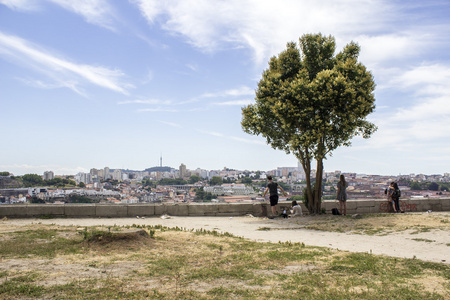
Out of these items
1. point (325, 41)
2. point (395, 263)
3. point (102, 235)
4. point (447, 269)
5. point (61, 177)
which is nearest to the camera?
point (447, 269)

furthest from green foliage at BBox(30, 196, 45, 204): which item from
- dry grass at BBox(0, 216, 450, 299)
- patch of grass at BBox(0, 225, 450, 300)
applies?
patch of grass at BBox(0, 225, 450, 300)

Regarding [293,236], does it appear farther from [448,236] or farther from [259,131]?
[259,131]

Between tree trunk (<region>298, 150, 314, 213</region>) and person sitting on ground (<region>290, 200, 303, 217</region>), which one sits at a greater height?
tree trunk (<region>298, 150, 314, 213</region>)

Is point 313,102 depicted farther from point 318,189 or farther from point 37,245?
point 37,245

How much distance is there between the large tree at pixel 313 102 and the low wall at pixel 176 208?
9.10ft

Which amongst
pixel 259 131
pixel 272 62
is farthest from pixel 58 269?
pixel 272 62

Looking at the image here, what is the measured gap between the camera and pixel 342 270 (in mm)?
6027

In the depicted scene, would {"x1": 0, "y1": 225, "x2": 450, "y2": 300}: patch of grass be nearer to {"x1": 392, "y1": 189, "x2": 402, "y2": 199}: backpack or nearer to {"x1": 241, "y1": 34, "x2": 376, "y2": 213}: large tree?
{"x1": 241, "y1": 34, "x2": 376, "y2": 213}: large tree

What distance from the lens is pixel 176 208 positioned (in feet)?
55.7

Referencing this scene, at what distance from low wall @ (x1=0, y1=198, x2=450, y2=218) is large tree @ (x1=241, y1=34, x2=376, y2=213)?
277 centimetres

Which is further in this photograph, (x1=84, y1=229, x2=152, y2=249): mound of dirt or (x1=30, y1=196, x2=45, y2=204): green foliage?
(x1=30, y1=196, x2=45, y2=204): green foliage

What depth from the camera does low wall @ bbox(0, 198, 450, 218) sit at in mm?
15203

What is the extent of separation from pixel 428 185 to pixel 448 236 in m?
18.7

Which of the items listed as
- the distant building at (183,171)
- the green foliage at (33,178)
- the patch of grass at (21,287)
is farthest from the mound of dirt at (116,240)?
the distant building at (183,171)
